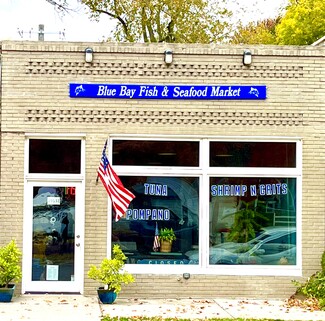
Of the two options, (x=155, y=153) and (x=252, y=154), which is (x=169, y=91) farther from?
(x=252, y=154)

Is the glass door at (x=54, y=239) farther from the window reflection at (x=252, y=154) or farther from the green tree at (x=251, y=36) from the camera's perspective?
the green tree at (x=251, y=36)

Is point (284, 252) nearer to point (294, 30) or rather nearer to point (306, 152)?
point (306, 152)

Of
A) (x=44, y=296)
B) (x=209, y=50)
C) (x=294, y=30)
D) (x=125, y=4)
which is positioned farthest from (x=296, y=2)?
(x=44, y=296)

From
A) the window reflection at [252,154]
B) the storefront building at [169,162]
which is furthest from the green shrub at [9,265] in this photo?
the window reflection at [252,154]

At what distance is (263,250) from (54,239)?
3.92 m

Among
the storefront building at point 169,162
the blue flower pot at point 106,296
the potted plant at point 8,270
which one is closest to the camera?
the potted plant at point 8,270

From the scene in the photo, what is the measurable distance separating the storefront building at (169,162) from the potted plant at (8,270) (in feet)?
2.02

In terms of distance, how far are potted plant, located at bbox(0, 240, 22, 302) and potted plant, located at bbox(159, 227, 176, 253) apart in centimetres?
263

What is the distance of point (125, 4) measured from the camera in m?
31.6

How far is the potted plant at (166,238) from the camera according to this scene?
43.0 feet

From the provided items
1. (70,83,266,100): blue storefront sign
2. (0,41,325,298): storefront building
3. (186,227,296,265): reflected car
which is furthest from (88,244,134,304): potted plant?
(70,83,266,100): blue storefront sign

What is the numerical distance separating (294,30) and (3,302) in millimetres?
26571

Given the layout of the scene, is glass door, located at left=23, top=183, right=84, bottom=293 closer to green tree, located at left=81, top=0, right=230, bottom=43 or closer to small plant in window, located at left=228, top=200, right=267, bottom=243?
small plant in window, located at left=228, top=200, right=267, bottom=243

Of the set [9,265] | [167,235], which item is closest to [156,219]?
[167,235]
